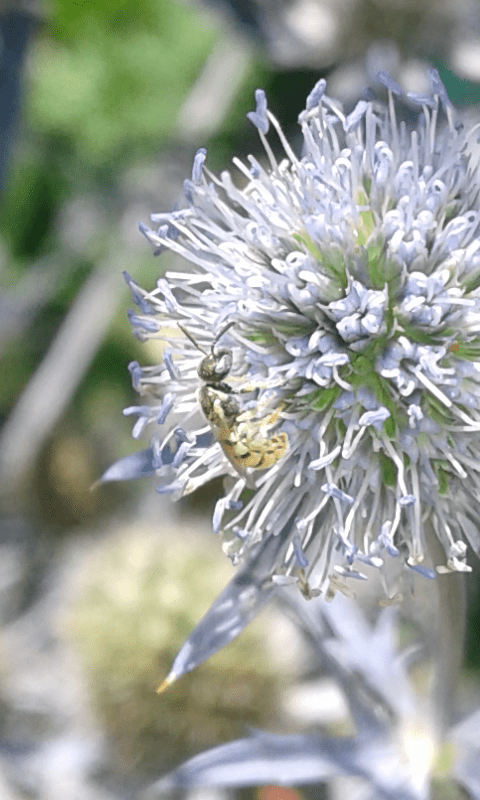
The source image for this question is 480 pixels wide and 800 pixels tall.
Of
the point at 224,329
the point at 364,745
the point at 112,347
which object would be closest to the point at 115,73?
the point at 112,347

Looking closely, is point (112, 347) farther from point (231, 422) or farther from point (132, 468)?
point (231, 422)

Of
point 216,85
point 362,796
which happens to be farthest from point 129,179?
point 362,796

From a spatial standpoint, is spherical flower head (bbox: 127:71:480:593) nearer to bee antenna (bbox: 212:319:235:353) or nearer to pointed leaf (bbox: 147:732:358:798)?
bee antenna (bbox: 212:319:235:353)

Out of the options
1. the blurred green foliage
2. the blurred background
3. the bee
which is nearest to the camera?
the bee

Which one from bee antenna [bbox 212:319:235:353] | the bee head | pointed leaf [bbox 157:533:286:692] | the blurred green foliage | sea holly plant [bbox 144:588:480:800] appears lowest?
sea holly plant [bbox 144:588:480:800]

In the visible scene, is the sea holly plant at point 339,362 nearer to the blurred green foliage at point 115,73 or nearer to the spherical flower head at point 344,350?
the spherical flower head at point 344,350

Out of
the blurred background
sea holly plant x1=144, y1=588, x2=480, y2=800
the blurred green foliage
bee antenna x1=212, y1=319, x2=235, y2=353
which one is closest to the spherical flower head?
bee antenna x1=212, y1=319, x2=235, y2=353

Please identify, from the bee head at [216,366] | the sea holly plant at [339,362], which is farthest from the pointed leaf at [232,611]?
the bee head at [216,366]
